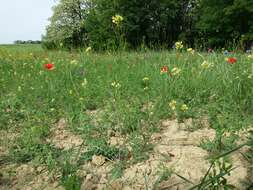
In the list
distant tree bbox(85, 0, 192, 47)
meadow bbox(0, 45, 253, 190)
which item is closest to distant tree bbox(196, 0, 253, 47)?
distant tree bbox(85, 0, 192, 47)

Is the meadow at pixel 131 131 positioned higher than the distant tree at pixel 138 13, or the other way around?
the distant tree at pixel 138 13

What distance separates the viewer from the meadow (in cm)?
203

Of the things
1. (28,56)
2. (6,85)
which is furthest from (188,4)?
(6,85)

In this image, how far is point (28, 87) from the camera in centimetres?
405

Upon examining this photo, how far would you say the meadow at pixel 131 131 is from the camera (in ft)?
6.65

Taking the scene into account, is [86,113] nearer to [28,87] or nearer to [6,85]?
[28,87]

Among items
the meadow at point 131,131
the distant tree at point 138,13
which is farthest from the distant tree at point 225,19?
the meadow at point 131,131

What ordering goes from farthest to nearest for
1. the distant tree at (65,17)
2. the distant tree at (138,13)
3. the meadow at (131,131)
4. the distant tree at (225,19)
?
1. the distant tree at (65,17)
2. the distant tree at (138,13)
3. the distant tree at (225,19)
4. the meadow at (131,131)

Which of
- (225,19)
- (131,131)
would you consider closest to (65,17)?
(225,19)

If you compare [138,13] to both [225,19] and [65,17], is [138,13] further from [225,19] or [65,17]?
[65,17]

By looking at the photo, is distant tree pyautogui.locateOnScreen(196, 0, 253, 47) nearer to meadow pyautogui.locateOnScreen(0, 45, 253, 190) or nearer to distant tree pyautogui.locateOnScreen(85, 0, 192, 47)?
distant tree pyautogui.locateOnScreen(85, 0, 192, 47)

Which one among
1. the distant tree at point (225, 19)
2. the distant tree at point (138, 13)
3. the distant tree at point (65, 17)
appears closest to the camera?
the distant tree at point (225, 19)

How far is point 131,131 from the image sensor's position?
258cm

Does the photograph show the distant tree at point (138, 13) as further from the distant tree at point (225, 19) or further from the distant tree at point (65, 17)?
the distant tree at point (65, 17)
